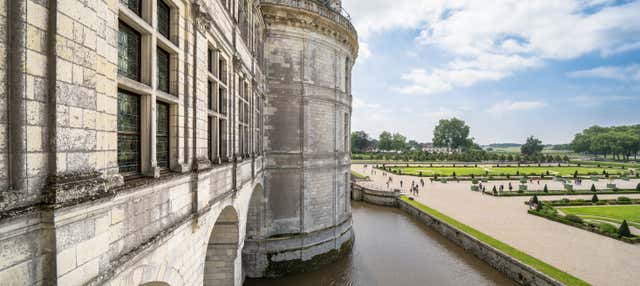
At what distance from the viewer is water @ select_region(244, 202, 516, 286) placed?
15.7m

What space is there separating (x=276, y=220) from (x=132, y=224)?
12.4 metres

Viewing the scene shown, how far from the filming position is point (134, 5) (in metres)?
4.29

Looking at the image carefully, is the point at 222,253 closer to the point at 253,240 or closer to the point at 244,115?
the point at 244,115

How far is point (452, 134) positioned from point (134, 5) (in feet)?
385

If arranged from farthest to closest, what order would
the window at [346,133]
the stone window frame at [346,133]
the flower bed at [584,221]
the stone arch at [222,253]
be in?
the window at [346,133] → the stone window frame at [346,133] → the flower bed at [584,221] → the stone arch at [222,253]

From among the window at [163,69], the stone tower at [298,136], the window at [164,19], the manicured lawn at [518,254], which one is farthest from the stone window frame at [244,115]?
the manicured lawn at [518,254]

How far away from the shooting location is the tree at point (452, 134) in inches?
4264


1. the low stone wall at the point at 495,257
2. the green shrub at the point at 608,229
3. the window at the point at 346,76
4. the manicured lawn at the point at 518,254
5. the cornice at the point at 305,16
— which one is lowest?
the low stone wall at the point at 495,257

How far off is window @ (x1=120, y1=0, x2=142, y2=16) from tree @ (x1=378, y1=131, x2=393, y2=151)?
11330cm

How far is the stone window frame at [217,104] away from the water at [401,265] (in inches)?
387

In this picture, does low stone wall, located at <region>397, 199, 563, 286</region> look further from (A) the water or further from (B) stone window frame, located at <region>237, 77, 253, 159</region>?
(B) stone window frame, located at <region>237, 77, 253, 159</region>

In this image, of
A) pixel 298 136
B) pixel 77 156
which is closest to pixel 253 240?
pixel 298 136

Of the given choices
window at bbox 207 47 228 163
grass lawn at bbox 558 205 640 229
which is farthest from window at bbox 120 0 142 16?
grass lawn at bbox 558 205 640 229

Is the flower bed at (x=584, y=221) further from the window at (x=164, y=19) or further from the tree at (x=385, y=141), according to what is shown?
the tree at (x=385, y=141)
